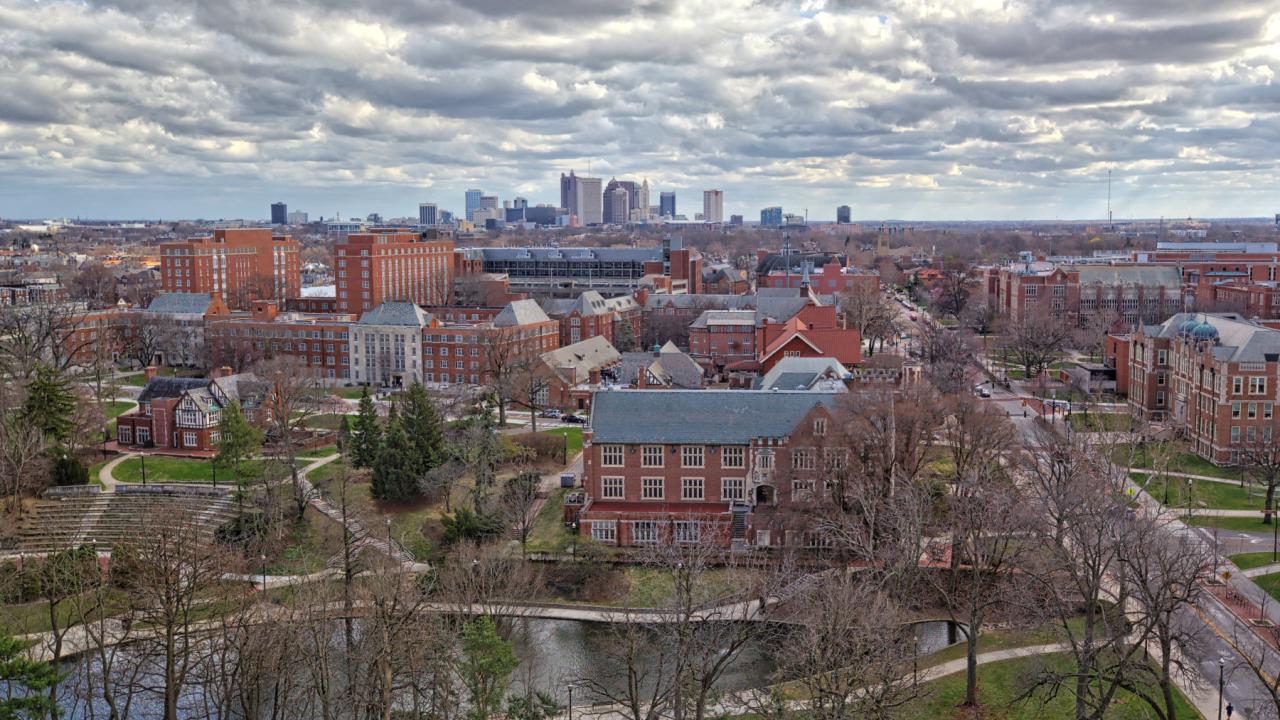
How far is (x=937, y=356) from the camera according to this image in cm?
11275

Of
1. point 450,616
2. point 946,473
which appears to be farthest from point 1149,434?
point 450,616

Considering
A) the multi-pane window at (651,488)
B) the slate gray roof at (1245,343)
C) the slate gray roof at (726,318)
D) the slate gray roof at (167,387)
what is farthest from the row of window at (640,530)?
the slate gray roof at (726,318)

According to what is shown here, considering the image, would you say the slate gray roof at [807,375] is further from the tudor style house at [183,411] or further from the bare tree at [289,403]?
the tudor style house at [183,411]

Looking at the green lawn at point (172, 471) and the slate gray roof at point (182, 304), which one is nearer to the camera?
the green lawn at point (172, 471)

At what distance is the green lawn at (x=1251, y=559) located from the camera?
56.9 meters

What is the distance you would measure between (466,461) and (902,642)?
3858cm

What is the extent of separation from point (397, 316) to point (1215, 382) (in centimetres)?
7810

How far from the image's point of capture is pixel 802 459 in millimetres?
65688

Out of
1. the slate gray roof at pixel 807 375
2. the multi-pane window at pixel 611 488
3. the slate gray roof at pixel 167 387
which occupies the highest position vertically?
the slate gray roof at pixel 807 375

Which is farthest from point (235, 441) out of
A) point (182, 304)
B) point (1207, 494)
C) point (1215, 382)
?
point (1215, 382)

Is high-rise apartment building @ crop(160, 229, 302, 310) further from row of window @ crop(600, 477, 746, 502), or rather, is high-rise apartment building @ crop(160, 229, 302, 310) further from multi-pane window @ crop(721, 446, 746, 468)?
multi-pane window @ crop(721, 446, 746, 468)

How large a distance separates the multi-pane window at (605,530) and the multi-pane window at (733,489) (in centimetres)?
725

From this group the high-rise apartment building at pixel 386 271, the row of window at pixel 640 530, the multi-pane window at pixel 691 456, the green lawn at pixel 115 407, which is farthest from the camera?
the high-rise apartment building at pixel 386 271

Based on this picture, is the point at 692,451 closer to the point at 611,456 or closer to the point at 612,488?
the point at 611,456
